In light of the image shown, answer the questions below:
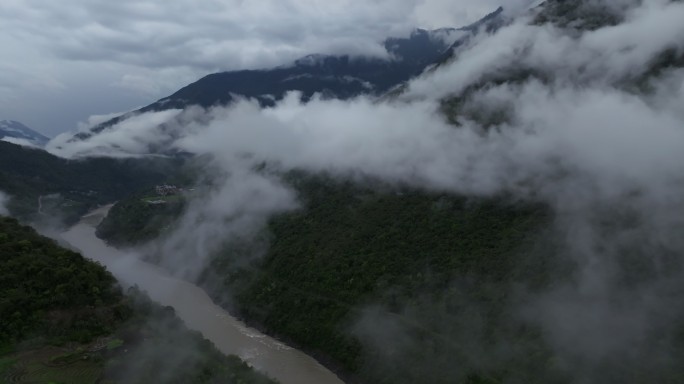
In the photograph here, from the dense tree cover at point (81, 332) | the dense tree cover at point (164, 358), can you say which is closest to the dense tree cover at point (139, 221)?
the dense tree cover at point (81, 332)

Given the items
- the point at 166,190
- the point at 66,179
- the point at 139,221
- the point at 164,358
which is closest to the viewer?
the point at 164,358

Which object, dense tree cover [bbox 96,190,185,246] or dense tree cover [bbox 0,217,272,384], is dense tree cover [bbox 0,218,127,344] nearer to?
dense tree cover [bbox 0,217,272,384]

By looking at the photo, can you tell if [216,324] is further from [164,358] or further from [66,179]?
[66,179]

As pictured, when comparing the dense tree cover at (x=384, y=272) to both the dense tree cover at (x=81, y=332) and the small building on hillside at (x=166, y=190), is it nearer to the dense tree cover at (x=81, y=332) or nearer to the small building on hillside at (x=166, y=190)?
the dense tree cover at (x=81, y=332)

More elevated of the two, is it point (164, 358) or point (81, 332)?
point (81, 332)

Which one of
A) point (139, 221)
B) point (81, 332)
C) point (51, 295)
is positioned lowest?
point (139, 221)

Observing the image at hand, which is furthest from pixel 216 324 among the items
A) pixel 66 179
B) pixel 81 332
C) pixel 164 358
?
pixel 66 179

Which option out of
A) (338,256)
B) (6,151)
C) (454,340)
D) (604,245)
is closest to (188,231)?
(338,256)
